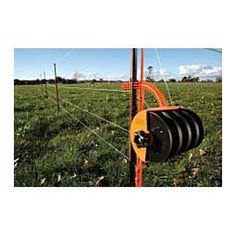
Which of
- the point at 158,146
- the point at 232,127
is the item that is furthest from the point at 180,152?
the point at 232,127

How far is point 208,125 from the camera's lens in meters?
2.94

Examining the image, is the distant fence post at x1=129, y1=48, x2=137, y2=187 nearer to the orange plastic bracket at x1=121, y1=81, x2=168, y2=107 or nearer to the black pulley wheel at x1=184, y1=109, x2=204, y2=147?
the orange plastic bracket at x1=121, y1=81, x2=168, y2=107

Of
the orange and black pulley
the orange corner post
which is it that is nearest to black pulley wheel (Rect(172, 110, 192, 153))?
the orange and black pulley

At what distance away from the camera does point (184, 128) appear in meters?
2.73

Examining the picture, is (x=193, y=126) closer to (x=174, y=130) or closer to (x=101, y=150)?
(x=174, y=130)

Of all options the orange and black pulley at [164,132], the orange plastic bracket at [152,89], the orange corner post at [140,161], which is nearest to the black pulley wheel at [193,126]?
the orange and black pulley at [164,132]

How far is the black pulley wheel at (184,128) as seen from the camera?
8.96ft

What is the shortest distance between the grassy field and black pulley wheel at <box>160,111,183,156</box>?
0.19 metres

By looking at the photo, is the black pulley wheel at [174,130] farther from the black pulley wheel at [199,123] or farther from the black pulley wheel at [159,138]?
the black pulley wheel at [199,123]

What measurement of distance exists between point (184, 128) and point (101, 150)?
19.7 inches

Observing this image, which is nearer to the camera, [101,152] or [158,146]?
[158,146]

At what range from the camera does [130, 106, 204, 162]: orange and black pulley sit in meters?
2.71
